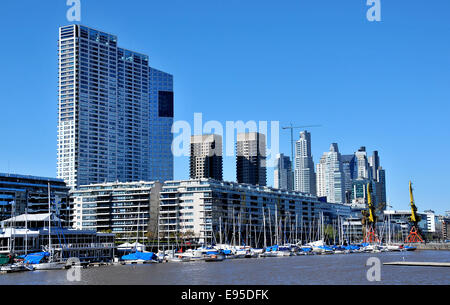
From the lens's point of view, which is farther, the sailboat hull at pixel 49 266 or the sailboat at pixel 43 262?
the sailboat at pixel 43 262

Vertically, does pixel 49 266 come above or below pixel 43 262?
below

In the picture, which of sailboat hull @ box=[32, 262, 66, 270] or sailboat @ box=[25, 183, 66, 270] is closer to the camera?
sailboat hull @ box=[32, 262, 66, 270]

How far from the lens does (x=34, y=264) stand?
111m

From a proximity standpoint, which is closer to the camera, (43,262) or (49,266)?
(49,266)
